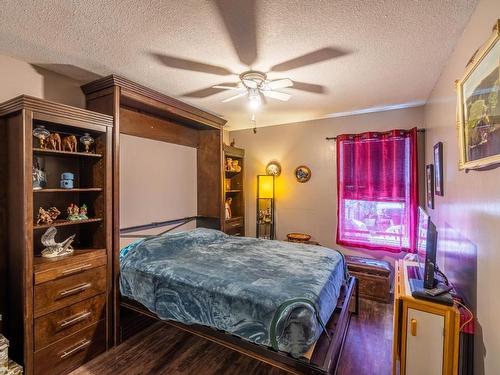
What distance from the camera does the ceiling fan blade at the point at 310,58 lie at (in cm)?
207

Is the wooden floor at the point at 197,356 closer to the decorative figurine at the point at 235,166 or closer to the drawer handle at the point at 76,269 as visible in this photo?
the drawer handle at the point at 76,269

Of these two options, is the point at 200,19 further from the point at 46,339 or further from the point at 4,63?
the point at 46,339

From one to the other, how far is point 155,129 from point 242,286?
7.63 ft

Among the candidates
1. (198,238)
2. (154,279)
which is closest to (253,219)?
(198,238)

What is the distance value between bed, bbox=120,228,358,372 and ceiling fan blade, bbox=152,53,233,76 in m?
1.80

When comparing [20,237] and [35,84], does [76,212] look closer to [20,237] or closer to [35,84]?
[20,237]

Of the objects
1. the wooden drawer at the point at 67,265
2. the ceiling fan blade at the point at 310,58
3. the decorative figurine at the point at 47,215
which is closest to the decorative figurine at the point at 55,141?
the decorative figurine at the point at 47,215

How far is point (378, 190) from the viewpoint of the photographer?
3.62 meters

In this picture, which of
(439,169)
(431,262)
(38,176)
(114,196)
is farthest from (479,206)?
(38,176)

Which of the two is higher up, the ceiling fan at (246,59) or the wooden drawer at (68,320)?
the ceiling fan at (246,59)

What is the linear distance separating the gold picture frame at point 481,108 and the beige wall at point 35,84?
3279mm

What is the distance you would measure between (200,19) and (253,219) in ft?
11.9

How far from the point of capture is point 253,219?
4824 millimetres

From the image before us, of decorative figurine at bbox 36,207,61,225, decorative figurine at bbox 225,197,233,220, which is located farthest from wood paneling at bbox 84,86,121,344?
decorative figurine at bbox 225,197,233,220
